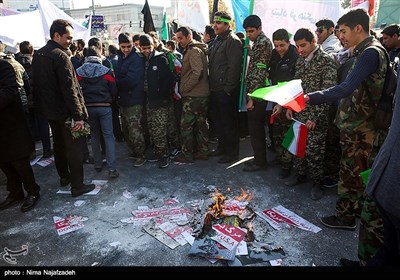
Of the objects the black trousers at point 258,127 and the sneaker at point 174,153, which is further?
the sneaker at point 174,153

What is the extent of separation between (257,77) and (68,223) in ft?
10.8

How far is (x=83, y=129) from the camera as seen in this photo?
3.88 m

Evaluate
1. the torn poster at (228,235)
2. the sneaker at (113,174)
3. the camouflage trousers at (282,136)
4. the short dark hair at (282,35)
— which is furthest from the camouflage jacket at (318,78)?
the sneaker at (113,174)

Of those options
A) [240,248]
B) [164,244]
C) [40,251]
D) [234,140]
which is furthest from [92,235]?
[234,140]

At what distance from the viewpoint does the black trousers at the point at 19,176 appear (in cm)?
373

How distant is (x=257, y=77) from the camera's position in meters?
4.41

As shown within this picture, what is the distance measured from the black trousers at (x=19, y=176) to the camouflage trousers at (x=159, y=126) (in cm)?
197

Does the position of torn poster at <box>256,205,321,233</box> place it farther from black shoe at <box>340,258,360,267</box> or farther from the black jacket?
the black jacket

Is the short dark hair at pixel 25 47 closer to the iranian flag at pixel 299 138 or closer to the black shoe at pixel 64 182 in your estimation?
the black shoe at pixel 64 182

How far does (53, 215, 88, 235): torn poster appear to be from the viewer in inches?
131

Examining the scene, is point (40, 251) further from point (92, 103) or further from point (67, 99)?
point (92, 103)

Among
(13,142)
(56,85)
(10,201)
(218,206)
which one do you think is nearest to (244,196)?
(218,206)

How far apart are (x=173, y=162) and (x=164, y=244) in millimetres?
2405

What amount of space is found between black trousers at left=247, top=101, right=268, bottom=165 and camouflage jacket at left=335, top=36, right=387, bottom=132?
159 cm
